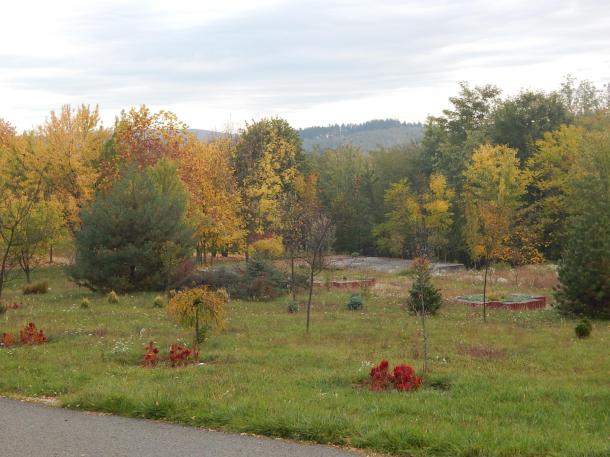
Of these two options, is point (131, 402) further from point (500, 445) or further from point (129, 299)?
point (129, 299)

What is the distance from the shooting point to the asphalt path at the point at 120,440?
26.1 ft

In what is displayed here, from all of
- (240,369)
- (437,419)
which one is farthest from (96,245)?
(437,419)

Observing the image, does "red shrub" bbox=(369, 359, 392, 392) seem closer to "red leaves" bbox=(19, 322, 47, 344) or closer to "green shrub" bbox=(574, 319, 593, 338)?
"red leaves" bbox=(19, 322, 47, 344)

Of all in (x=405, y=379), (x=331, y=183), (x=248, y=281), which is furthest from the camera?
(x=331, y=183)

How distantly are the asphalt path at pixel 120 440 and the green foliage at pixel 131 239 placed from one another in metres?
20.5

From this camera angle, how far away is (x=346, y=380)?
11.4 metres

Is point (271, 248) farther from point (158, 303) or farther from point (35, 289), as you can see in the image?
point (158, 303)

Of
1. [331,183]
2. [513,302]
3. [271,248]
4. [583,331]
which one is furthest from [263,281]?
[331,183]

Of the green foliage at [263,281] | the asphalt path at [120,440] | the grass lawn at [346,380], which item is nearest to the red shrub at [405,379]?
the grass lawn at [346,380]

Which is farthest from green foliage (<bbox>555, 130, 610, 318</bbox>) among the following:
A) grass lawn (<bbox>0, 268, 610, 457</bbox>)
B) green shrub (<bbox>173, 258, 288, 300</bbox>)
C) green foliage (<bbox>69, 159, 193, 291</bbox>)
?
green foliage (<bbox>69, 159, 193, 291</bbox>)

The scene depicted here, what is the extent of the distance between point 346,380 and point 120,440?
4242 mm

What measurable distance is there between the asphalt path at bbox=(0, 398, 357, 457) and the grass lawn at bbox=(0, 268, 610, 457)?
346mm

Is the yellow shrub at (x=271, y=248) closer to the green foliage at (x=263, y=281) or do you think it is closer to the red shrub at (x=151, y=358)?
the green foliage at (x=263, y=281)

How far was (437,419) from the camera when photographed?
874 cm
